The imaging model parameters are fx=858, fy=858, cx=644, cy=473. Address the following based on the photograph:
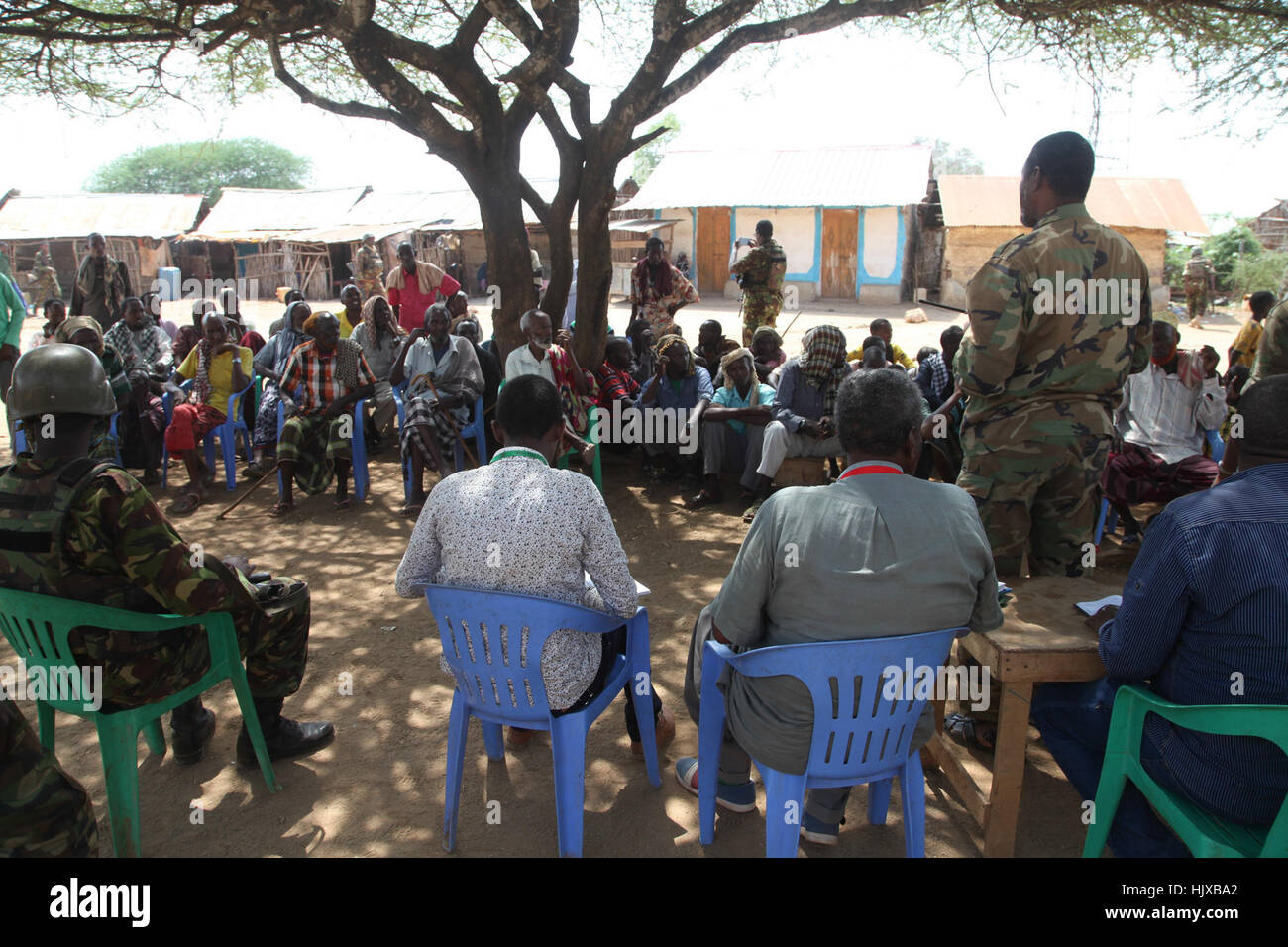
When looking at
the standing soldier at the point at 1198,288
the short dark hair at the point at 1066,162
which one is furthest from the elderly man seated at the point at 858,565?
the standing soldier at the point at 1198,288

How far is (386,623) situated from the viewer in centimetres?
454

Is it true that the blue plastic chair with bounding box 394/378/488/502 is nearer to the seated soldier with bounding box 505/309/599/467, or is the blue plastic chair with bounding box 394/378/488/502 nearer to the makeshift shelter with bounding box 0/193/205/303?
the seated soldier with bounding box 505/309/599/467

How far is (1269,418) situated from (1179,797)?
95 cm

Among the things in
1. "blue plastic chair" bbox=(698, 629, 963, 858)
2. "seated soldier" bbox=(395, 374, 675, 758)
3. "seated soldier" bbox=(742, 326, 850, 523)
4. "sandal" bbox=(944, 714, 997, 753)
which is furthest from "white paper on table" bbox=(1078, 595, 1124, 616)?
"seated soldier" bbox=(742, 326, 850, 523)

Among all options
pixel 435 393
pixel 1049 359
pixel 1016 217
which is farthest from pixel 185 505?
pixel 1016 217

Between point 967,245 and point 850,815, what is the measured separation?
2178 cm

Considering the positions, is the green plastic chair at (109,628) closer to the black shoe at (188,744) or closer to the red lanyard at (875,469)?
the black shoe at (188,744)

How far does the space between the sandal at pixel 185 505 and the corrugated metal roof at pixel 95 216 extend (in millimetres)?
26117

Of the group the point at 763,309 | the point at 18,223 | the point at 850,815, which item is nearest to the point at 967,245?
the point at 763,309

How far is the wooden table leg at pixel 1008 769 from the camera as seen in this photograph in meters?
2.50

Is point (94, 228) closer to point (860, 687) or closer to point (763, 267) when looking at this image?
point (763, 267)

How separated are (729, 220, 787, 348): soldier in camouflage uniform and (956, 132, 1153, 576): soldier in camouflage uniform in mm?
5069

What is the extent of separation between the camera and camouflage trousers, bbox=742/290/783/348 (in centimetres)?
837

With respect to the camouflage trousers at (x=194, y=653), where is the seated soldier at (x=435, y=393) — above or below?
above
